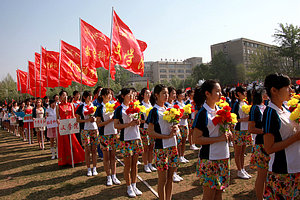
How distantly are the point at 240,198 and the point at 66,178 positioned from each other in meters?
4.79

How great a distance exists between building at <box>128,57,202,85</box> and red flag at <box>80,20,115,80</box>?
97.4 meters

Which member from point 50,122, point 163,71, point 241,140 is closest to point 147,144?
point 241,140

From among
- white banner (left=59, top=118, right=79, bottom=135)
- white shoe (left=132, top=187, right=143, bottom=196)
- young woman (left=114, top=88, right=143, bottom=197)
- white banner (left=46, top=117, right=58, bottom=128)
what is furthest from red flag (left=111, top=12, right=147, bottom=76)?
white shoe (left=132, top=187, right=143, bottom=196)

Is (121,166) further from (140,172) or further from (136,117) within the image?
(136,117)

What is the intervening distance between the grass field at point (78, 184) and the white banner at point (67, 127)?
1291 mm

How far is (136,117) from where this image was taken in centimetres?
479

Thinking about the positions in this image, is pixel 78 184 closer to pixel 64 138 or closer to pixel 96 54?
pixel 64 138

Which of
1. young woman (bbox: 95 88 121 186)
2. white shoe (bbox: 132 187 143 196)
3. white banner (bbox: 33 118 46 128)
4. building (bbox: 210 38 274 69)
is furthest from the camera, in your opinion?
building (bbox: 210 38 274 69)

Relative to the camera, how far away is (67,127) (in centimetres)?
730

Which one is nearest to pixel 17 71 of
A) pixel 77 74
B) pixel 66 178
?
pixel 77 74

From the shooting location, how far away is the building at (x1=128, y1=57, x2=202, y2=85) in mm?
109625

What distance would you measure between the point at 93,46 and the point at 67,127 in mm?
3626

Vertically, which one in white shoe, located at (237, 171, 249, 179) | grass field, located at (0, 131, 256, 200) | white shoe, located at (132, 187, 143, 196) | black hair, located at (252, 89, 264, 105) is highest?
black hair, located at (252, 89, 264, 105)

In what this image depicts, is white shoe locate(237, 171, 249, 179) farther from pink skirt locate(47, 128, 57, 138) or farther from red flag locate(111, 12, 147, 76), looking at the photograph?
pink skirt locate(47, 128, 57, 138)
